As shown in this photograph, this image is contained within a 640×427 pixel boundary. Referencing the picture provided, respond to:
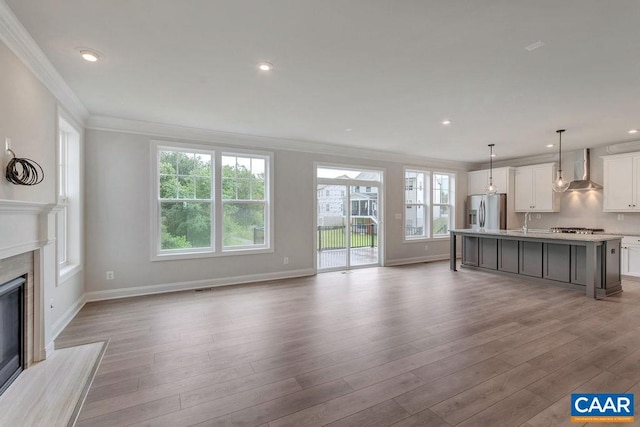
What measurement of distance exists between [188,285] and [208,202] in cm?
141

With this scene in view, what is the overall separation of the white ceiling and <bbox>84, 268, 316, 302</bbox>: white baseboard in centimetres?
256

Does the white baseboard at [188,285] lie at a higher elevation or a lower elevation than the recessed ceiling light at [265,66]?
lower

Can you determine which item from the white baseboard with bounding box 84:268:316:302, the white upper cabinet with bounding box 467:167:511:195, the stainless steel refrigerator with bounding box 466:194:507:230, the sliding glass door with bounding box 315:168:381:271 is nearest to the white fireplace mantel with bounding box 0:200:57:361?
the white baseboard with bounding box 84:268:316:302

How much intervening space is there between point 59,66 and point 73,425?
9.95 feet

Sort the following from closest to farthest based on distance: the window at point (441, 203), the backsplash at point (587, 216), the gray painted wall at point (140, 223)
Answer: the gray painted wall at point (140, 223) → the backsplash at point (587, 216) → the window at point (441, 203)

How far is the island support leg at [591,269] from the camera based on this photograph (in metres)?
4.45

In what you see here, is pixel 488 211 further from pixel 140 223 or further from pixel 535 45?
pixel 140 223

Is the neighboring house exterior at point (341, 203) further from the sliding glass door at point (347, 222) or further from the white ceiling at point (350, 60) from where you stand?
the white ceiling at point (350, 60)

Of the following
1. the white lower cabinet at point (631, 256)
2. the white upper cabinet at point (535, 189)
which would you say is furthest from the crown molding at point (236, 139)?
the white lower cabinet at point (631, 256)

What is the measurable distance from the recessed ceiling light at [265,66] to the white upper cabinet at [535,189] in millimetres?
6918

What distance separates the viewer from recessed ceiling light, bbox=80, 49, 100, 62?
2.60 meters

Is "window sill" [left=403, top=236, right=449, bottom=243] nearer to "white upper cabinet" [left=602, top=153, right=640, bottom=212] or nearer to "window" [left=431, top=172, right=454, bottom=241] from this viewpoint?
"window" [left=431, top=172, right=454, bottom=241]

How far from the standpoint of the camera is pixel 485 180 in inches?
309

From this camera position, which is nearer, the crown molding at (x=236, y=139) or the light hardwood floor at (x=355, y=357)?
the light hardwood floor at (x=355, y=357)
